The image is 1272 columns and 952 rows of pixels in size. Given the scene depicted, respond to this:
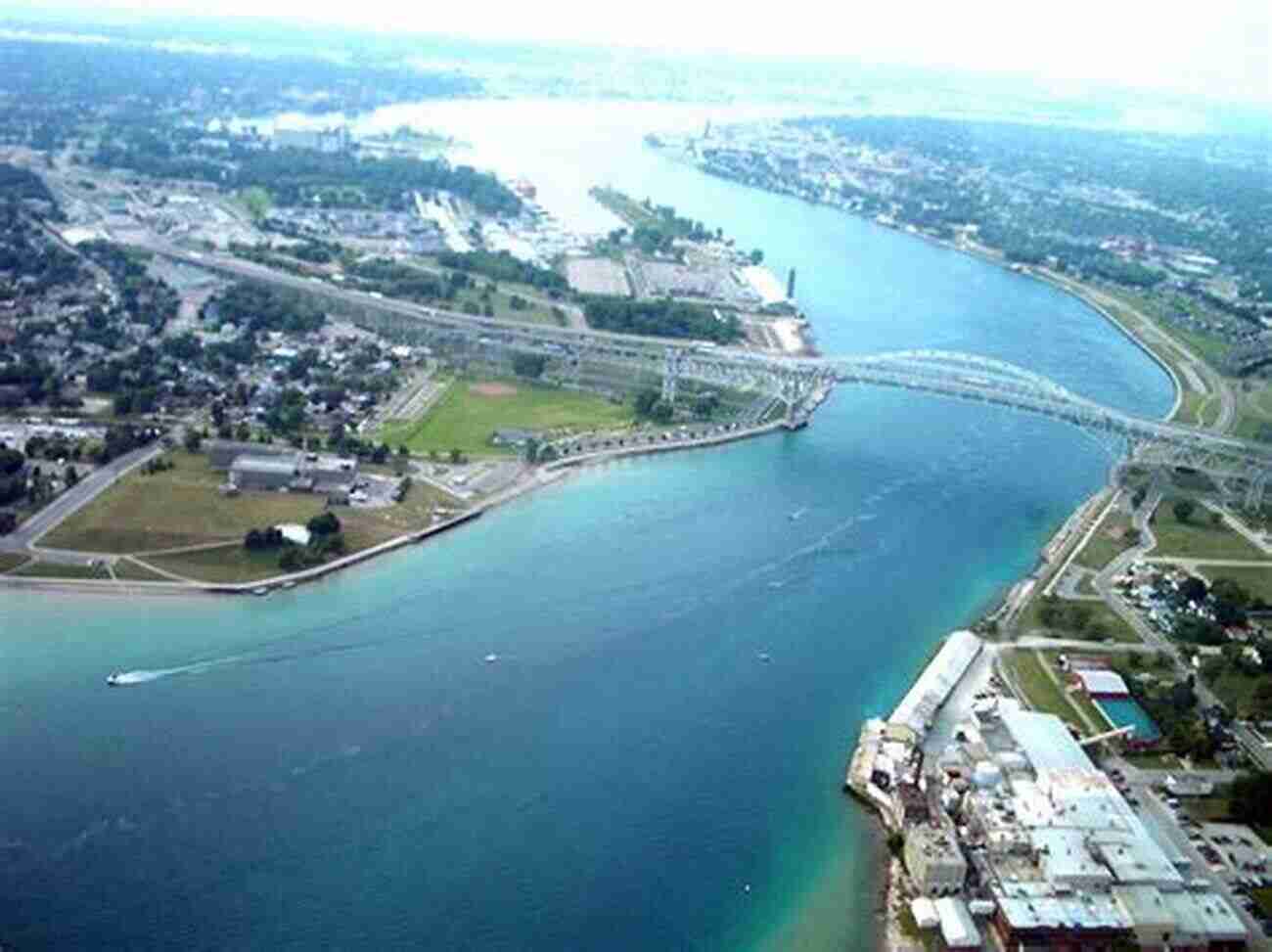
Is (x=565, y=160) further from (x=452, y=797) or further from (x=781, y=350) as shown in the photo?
(x=452, y=797)

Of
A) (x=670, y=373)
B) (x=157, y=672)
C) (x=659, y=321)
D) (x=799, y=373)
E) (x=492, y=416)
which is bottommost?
(x=492, y=416)

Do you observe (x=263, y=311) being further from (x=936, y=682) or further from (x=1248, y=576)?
(x=1248, y=576)

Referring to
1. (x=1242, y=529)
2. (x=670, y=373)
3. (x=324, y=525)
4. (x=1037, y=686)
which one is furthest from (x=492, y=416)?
(x=1242, y=529)

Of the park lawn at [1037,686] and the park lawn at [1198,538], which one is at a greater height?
the park lawn at [1037,686]

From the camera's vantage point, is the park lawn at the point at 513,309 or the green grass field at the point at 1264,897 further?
the park lawn at the point at 513,309

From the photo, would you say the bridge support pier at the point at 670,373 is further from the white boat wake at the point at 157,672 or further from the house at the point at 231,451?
the white boat wake at the point at 157,672

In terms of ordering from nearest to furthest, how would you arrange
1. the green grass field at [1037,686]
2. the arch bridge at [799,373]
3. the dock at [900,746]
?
the dock at [900,746] → the green grass field at [1037,686] → the arch bridge at [799,373]

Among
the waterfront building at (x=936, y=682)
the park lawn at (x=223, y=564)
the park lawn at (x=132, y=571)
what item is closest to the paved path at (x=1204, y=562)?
the waterfront building at (x=936, y=682)
